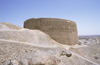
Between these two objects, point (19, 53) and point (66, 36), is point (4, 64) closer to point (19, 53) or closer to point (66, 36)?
point (19, 53)

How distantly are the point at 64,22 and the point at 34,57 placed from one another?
8.87 m

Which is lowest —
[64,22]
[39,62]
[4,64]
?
[39,62]

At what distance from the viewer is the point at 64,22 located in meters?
13.5

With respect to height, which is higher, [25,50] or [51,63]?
[25,50]

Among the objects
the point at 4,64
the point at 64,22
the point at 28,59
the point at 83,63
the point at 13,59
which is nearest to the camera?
the point at 4,64

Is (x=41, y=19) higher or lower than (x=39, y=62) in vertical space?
higher

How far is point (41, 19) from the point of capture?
12.8 meters

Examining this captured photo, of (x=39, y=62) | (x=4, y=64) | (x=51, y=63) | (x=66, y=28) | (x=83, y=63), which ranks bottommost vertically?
(x=83, y=63)

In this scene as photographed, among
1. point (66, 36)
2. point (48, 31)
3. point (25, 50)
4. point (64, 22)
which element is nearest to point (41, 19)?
point (48, 31)

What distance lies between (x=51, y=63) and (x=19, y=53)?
269 cm

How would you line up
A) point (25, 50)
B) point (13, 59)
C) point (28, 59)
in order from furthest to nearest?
point (25, 50) < point (28, 59) < point (13, 59)

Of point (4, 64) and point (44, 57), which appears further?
point (44, 57)

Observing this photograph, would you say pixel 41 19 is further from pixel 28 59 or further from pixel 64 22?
pixel 28 59

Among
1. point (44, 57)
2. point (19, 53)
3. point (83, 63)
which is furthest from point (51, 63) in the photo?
point (83, 63)
